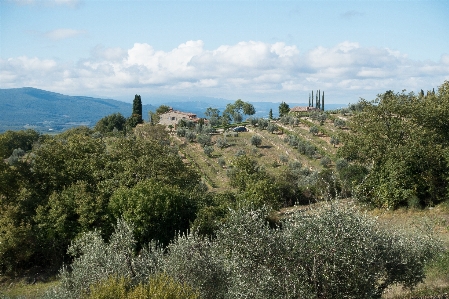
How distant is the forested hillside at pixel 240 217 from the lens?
11531 mm

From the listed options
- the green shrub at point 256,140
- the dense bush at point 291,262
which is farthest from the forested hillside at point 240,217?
the green shrub at point 256,140

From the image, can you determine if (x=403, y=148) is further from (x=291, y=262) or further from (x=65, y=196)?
(x=65, y=196)

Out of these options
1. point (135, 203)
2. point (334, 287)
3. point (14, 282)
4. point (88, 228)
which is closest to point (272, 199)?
point (135, 203)

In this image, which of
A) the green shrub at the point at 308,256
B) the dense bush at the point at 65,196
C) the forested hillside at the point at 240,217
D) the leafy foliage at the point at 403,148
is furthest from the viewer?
the leafy foliage at the point at 403,148

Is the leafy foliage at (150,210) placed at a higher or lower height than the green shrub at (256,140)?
lower

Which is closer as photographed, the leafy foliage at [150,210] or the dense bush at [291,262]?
the dense bush at [291,262]

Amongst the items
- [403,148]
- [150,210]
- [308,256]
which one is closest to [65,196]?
[150,210]

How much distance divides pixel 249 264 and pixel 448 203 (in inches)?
922

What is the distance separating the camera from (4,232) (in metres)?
26.2

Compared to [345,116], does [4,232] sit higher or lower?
lower

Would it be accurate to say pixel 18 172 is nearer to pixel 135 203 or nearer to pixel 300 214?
pixel 135 203

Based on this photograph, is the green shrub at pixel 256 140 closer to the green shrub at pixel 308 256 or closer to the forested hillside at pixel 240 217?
the forested hillside at pixel 240 217

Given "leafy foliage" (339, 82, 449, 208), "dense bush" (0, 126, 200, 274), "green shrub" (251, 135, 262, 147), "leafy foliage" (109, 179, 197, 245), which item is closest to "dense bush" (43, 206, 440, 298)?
"leafy foliage" (109, 179, 197, 245)

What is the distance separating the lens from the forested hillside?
11.5 metres
